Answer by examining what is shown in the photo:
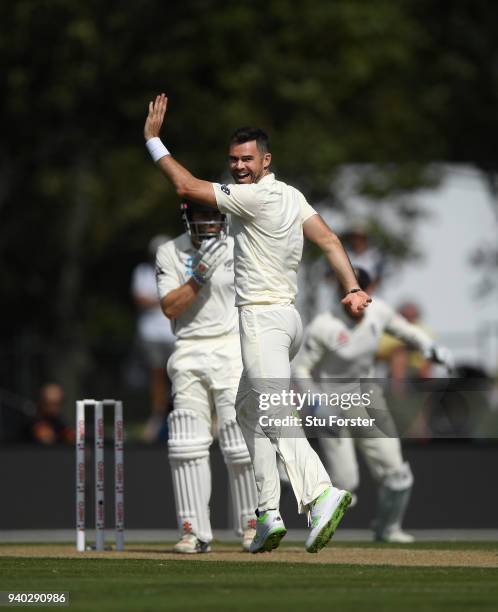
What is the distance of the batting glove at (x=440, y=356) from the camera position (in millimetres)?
11898

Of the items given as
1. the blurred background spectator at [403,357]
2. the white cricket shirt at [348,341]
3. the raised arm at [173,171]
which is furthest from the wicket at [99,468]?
the blurred background spectator at [403,357]

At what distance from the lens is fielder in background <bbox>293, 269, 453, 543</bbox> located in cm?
1263

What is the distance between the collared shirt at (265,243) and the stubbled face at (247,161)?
0.26 ft

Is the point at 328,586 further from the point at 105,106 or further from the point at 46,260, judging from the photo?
the point at 46,260

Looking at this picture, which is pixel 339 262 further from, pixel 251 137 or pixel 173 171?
pixel 173 171

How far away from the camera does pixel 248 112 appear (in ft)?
85.1

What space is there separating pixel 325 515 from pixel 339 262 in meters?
1.38

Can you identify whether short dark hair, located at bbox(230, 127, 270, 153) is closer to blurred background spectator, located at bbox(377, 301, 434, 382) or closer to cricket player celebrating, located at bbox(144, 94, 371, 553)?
cricket player celebrating, located at bbox(144, 94, 371, 553)

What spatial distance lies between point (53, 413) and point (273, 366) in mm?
8704

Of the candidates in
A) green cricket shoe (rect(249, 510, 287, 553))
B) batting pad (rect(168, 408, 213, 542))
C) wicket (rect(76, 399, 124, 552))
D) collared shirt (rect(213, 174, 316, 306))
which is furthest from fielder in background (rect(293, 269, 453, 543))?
green cricket shoe (rect(249, 510, 287, 553))

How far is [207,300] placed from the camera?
1085 cm

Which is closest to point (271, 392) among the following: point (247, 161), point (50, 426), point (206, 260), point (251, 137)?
point (247, 161)

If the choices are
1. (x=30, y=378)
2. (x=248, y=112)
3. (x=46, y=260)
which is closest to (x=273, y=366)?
(x=30, y=378)

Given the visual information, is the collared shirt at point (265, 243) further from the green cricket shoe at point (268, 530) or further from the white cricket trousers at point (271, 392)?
the green cricket shoe at point (268, 530)
